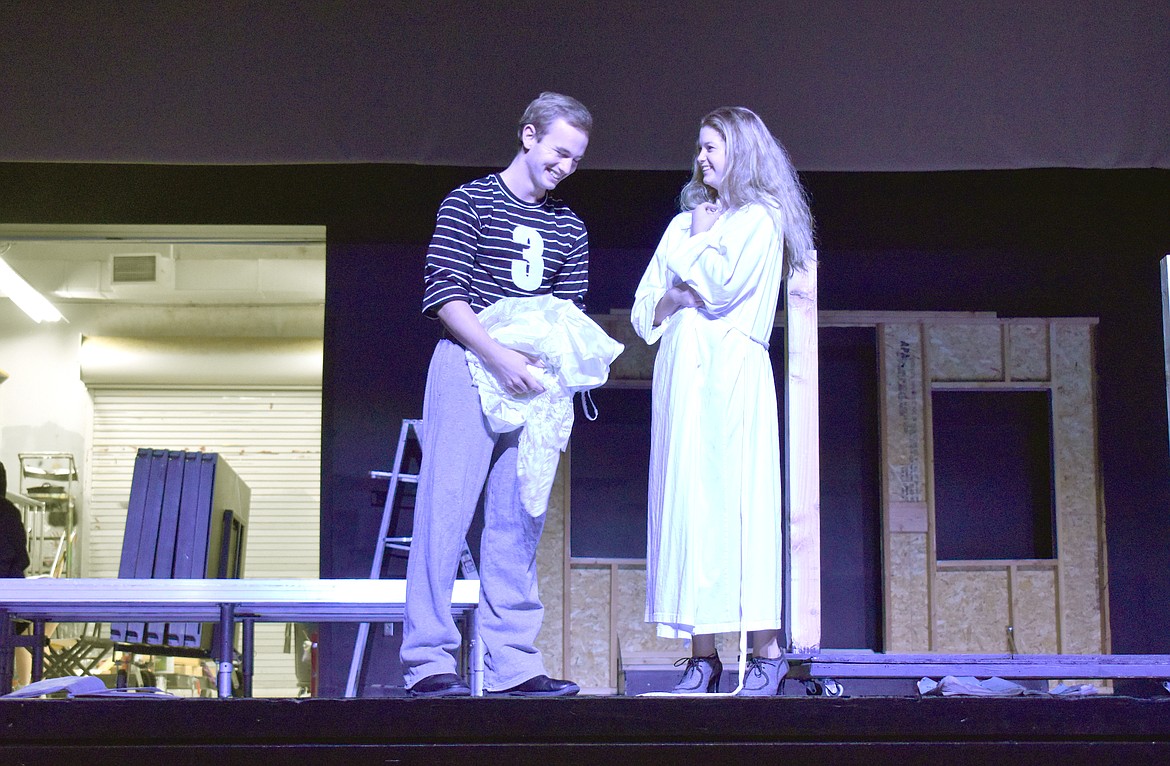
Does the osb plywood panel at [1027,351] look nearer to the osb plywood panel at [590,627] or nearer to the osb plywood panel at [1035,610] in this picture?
the osb plywood panel at [1035,610]

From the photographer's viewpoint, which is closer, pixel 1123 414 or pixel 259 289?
pixel 1123 414

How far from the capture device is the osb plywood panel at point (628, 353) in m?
5.96

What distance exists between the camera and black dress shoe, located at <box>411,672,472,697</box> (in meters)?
2.89

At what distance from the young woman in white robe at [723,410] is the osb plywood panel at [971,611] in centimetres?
271

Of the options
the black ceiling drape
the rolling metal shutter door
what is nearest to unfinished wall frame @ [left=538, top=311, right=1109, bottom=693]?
the black ceiling drape

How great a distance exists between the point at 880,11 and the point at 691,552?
2749mm

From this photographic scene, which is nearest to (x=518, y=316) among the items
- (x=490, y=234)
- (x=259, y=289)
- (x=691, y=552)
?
(x=490, y=234)

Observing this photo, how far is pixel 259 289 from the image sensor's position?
30.9ft

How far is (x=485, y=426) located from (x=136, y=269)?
6.85 m

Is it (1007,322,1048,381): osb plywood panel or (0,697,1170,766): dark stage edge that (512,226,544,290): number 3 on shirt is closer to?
(0,697,1170,766): dark stage edge

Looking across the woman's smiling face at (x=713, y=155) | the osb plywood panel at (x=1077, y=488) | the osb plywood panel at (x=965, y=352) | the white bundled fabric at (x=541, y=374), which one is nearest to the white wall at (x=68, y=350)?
the osb plywood panel at (x=965, y=352)

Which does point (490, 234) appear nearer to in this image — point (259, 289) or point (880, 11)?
point (880, 11)

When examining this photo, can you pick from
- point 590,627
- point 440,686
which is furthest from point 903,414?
point 440,686

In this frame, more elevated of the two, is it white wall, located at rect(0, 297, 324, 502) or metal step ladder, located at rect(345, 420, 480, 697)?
white wall, located at rect(0, 297, 324, 502)
